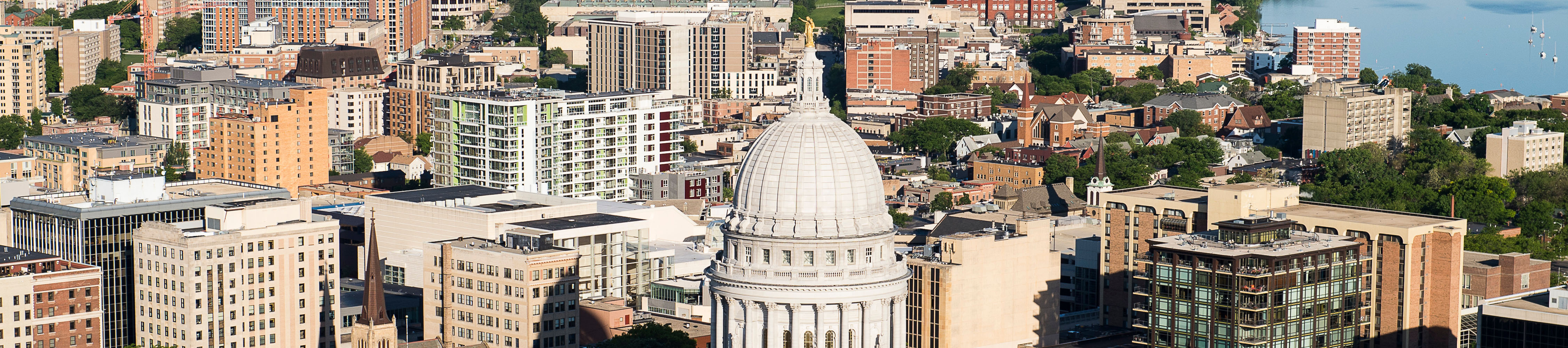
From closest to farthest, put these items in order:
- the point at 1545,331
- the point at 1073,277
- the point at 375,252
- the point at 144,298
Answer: the point at 1545,331 < the point at 375,252 < the point at 144,298 < the point at 1073,277

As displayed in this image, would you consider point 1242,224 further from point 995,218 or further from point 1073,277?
point 995,218

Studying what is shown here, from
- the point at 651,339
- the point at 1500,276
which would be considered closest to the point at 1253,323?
the point at 651,339

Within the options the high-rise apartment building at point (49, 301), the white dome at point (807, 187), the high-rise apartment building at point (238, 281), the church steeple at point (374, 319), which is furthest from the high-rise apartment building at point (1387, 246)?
the high-rise apartment building at point (49, 301)

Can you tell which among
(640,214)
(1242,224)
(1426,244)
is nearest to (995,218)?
(640,214)

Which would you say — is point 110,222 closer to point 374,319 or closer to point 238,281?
point 238,281

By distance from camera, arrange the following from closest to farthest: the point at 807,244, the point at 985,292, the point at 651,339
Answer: the point at 807,244, the point at 651,339, the point at 985,292
